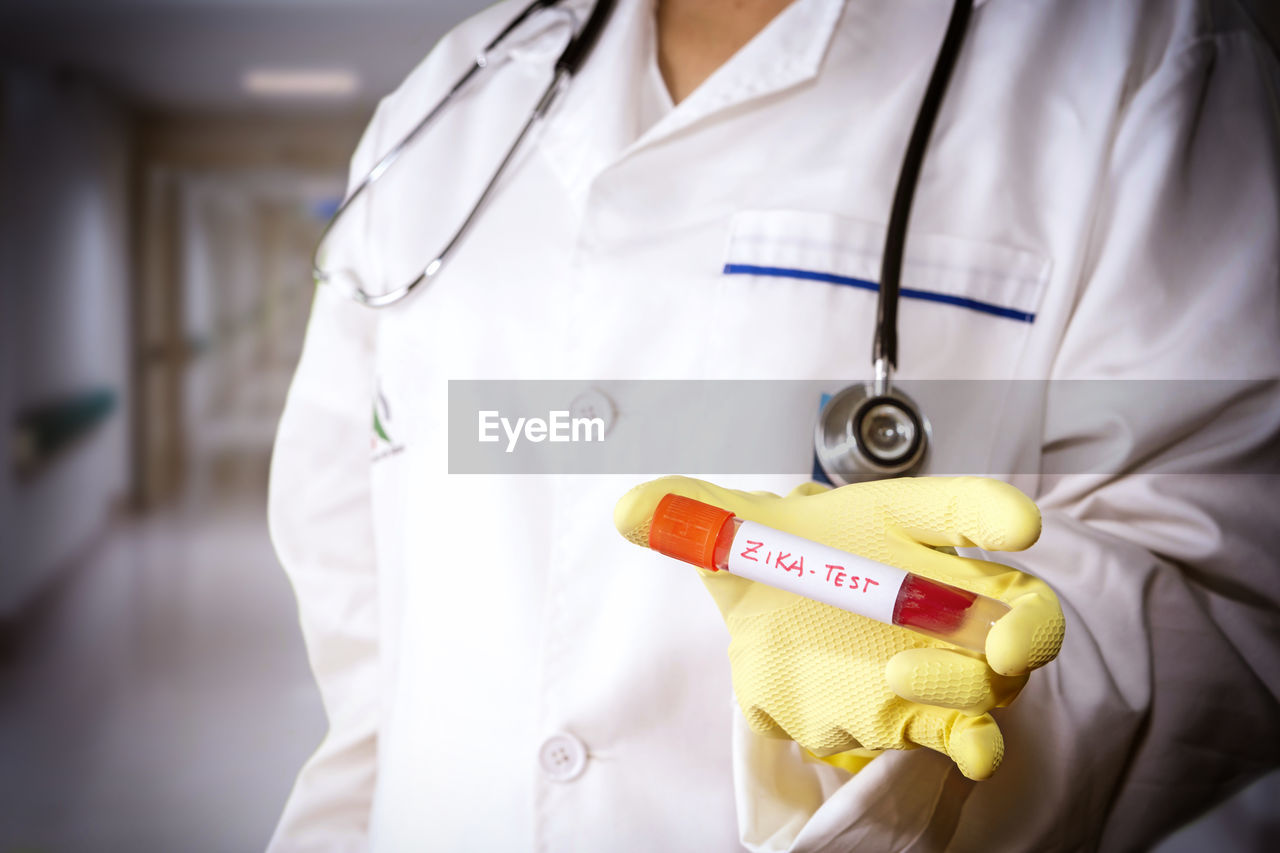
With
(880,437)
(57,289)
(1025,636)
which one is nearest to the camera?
(1025,636)

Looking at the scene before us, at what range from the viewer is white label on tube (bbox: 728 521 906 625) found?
35 cm

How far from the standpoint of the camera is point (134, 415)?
150 inches

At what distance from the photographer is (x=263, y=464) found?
558 cm

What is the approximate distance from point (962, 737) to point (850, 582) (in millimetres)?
93

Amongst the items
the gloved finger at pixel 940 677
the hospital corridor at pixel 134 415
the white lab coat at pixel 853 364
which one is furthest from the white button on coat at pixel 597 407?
the hospital corridor at pixel 134 415

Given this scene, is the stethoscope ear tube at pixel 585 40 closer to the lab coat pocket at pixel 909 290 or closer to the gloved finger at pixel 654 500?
the lab coat pocket at pixel 909 290

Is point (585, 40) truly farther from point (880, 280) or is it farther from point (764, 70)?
point (880, 280)

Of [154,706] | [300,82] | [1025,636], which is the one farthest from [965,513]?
[300,82]

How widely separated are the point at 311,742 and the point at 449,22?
7.02 feet

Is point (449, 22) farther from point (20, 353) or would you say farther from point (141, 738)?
point (141, 738)

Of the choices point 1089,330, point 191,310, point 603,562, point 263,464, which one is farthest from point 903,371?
point 263,464

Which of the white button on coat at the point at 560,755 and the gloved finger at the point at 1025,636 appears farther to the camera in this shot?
the white button on coat at the point at 560,755

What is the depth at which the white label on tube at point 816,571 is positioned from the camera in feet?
1.15

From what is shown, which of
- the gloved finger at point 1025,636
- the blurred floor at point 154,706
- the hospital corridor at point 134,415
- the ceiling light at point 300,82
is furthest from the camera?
the ceiling light at point 300,82
